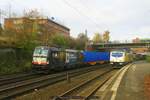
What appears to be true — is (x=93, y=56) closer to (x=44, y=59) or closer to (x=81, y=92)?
(x=44, y=59)

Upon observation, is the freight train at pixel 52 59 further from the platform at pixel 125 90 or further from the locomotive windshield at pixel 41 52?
the platform at pixel 125 90

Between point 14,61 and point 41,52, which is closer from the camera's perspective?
point 41,52

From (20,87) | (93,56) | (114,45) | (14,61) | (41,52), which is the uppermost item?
(114,45)

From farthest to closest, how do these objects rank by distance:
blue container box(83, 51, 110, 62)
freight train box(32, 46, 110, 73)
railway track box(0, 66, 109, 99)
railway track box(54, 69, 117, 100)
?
blue container box(83, 51, 110, 62)
freight train box(32, 46, 110, 73)
railway track box(0, 66, 109, 99)
railway track box(54, 69, 117, 100)

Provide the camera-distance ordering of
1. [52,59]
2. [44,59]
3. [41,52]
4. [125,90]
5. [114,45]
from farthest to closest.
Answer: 1. [114,45]
2. [52,59]
3. [41,52]
4. [44,59]
5. [125,90]

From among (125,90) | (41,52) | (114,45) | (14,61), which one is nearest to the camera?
(125,90)

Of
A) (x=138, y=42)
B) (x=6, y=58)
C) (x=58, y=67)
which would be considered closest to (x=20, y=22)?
(x=6, y=58)

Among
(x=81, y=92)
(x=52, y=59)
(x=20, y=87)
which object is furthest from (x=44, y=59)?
(x=81, y=92)

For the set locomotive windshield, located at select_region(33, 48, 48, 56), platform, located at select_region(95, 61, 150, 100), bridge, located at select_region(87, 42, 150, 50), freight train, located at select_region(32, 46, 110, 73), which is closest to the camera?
platform, located at select_region(95, 61, 150, 100)

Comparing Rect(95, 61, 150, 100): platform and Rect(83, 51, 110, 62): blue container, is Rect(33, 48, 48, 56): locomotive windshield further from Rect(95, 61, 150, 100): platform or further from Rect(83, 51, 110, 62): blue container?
Rect(83, 51, 110, 62): blue container

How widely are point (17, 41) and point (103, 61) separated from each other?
99.3 feet

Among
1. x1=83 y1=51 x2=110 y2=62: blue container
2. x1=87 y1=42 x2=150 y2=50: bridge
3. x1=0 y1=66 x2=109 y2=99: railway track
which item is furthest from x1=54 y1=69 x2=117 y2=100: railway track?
x1=87 y1=42 x2=150 y2=50: bridge

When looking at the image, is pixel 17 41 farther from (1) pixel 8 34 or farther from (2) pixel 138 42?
(2) pixel 138 42

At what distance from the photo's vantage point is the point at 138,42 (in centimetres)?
11712
